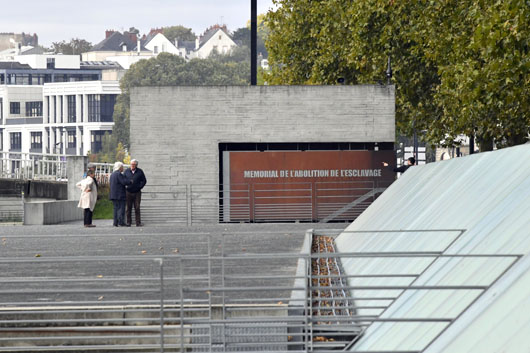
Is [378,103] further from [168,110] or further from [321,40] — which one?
[321,40]

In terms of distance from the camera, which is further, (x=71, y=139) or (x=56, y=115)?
(x=71, y=139)

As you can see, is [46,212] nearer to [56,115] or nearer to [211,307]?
[211,307]

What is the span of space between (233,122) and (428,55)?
25.2 ft

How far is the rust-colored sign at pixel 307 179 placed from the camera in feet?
103

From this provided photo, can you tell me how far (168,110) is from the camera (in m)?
32.0

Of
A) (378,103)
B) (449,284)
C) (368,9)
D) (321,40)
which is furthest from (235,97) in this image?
(449,284)

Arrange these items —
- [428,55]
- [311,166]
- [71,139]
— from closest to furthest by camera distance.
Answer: [311,166] → [428,55] → [71,139]

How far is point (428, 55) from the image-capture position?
36188mm

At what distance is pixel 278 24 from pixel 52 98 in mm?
123786

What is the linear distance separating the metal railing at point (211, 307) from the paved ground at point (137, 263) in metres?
0.07

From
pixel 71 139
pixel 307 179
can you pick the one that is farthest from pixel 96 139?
pixel 307 179

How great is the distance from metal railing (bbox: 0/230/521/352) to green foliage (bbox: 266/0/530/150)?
10832mm

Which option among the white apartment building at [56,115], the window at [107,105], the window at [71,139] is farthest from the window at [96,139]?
the window at [71,139]

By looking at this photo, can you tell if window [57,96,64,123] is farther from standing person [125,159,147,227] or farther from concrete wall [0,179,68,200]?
standing person [125,159,147,227]
